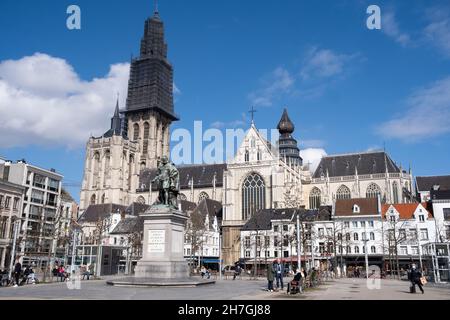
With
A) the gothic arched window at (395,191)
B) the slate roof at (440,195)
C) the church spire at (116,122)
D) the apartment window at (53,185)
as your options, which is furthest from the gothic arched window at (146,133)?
the slate roof at (440,195)

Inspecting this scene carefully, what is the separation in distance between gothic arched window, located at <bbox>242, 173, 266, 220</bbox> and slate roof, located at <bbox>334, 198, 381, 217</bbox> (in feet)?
51.5

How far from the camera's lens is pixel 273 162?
76375mm

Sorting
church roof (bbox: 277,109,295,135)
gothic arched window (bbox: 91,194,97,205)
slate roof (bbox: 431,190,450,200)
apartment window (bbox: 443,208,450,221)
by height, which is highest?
church roof (bbox: 277,109,295,135)

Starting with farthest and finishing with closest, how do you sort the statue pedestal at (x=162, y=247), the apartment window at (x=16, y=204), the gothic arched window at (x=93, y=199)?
the gothic arched window at (x=93, y=199)
the apartment window at (x=16, y=204)
the statue pedestal at (x=162, y=247)

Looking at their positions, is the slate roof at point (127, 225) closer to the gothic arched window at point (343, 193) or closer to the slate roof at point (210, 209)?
the slate roof at point (210, 209)

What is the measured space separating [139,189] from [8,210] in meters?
51.0

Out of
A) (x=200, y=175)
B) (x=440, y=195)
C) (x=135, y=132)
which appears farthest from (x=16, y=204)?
(x=135, y=132)

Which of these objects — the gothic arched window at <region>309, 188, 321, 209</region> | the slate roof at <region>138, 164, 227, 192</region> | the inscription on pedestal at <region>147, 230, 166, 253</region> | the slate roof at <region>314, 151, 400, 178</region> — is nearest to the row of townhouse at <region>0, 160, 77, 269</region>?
the inscription on pedestal at <region>147, 230, 166, 253</region>

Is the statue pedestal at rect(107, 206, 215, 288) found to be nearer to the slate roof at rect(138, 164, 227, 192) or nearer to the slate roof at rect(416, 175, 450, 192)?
the slate roof at rect(416, 175, 450, 192)

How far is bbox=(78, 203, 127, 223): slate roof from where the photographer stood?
3569 inches

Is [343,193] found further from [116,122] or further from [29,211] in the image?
[116,122]

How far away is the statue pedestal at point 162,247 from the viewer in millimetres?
20859

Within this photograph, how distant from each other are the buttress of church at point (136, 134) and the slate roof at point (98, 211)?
6.66 metres
